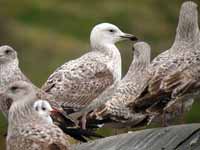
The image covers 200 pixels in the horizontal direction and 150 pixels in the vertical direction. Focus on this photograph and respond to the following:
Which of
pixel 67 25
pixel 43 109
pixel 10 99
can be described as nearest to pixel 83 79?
pixel 10 99

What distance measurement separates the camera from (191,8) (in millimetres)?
16484

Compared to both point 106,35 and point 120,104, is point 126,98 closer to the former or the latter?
point 120,104

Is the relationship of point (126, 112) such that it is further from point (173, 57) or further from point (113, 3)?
point (113, 3)

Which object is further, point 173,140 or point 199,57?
point 199,57

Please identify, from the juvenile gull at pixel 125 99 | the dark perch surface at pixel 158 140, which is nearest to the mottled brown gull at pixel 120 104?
the juvenile gull at pixel 125 99

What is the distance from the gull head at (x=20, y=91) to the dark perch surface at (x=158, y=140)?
0.75 m

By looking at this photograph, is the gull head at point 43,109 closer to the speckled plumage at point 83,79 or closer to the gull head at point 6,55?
the speckled plumage at point 83,79

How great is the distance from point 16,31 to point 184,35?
1865 cm

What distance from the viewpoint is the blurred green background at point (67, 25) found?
3169 centimetres

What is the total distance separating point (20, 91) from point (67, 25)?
70.3 ft

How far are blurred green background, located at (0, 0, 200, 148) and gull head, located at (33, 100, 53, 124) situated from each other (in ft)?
46.4

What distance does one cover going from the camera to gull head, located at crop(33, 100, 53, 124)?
14.0 m

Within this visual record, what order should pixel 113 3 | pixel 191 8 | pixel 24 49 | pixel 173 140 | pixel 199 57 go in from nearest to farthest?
1. pixel 173 140
2. pixel 199 57
3. pixel 191 8
4. pixel 24 49
5. pixel 113 3

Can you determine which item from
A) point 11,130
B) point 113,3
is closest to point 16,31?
point 113,3
